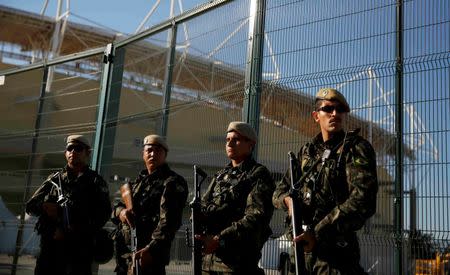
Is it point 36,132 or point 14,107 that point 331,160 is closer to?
point 36,132

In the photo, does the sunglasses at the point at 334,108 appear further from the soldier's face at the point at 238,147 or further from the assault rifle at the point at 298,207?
the soldier's face at the point at 238,147

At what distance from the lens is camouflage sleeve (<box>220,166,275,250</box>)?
11.1ft

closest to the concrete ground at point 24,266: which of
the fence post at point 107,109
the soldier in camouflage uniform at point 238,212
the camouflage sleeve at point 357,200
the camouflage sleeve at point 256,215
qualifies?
the fence post at point 107,109

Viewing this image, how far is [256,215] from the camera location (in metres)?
3.44

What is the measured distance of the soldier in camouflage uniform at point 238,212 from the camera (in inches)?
134

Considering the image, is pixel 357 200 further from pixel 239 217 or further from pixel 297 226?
pixel 239 217

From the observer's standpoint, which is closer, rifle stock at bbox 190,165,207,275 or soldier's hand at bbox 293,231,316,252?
soldier's hand at bbox 293,231,316,252

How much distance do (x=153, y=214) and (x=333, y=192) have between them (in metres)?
1.59

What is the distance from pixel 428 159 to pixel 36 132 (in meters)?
5.47

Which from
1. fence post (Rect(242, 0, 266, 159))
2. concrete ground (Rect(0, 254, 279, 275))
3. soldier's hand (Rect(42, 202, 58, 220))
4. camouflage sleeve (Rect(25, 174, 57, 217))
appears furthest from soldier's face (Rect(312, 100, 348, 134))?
concrete ground (Rect(0, 254, 279, 275))

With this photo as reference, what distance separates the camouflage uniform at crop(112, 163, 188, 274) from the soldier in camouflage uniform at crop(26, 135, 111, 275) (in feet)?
1.66

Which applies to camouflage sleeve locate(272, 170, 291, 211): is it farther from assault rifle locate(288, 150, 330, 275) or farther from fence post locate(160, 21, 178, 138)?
fence post locate(160, 21, 178, 138)

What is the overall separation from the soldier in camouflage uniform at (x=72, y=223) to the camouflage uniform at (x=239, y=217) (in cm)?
139

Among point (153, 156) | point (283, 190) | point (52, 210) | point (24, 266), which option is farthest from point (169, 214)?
point (24, 266)
